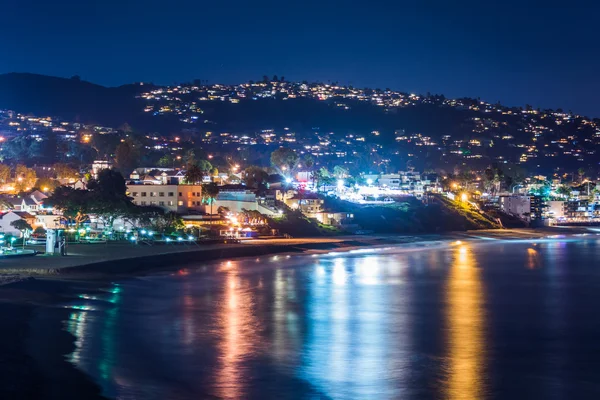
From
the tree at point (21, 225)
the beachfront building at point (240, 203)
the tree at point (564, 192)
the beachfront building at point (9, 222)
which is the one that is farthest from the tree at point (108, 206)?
the tree at point (564, 192)

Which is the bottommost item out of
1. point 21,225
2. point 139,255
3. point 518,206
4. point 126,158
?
point 139,255

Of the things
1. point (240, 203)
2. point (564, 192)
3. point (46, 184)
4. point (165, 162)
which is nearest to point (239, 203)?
point (240, 203)

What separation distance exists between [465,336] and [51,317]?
10.5 metres

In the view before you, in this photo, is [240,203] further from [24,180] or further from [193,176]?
[24,180]

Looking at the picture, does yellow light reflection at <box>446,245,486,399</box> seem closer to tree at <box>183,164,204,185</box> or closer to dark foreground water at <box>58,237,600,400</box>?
dark foreground water at <box>58,237,600,400</box>

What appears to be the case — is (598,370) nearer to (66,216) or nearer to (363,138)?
(66,216)

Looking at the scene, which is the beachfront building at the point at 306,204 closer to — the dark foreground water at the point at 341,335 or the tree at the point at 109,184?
the tree at the point at 109,184

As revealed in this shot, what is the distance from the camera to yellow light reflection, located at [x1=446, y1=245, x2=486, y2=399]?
14.3m

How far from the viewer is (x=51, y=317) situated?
19734 millimetres

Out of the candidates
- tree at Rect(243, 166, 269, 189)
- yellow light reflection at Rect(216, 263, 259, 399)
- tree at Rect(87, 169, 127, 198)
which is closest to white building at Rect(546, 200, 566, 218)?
tree at Rect(243, 166, 269, 189)

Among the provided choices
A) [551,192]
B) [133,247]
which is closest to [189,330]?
[133,247]

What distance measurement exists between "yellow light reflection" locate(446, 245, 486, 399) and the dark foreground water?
0.04 metres

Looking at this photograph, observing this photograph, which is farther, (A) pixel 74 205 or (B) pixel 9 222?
(A) pixel 74 205

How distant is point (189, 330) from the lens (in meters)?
19.5
